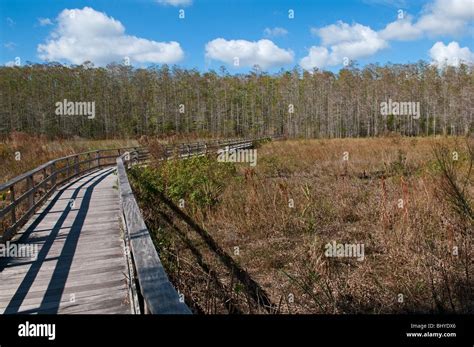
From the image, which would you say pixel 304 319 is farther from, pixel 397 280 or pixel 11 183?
pixel 11 183

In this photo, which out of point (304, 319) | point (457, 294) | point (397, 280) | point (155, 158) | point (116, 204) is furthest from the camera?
point (155, 158)

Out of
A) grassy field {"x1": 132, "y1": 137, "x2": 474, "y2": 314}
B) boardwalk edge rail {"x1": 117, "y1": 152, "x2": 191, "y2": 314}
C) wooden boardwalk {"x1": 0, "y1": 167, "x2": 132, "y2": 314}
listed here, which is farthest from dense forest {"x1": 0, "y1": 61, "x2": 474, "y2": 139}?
boardwalk edge rail {"x1": 117, "y1": 152, "x2": 191, "y2": 314}

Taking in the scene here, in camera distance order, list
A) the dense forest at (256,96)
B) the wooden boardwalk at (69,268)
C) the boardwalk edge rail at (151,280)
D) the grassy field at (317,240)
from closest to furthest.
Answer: the boardwalk edge rail at (151,280) < the wooden boardwalk at (69,268) < the grassy field at (317,240) < the dense forest at (256,96)

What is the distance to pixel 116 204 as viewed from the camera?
28.2 ft

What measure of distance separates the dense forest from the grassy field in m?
37.6

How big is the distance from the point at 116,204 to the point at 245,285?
4.44 m

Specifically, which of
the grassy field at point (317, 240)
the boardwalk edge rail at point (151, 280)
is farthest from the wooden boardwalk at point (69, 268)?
the boardwalk edge rail at point (151, 280)

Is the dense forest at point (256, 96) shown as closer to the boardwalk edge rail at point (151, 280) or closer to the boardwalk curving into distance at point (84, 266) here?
the boardwalk curving into distance at point (84, 266)

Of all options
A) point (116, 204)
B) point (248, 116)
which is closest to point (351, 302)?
point (116, 204)

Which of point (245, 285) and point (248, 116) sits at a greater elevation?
point (248, 116)

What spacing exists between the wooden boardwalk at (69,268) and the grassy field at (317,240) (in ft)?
2.34

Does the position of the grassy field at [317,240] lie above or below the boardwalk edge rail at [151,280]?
below

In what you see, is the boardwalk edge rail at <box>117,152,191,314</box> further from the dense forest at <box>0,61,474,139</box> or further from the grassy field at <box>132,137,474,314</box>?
the dense forest at <box>0,61,474,139</box>

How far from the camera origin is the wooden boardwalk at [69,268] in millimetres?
3426
